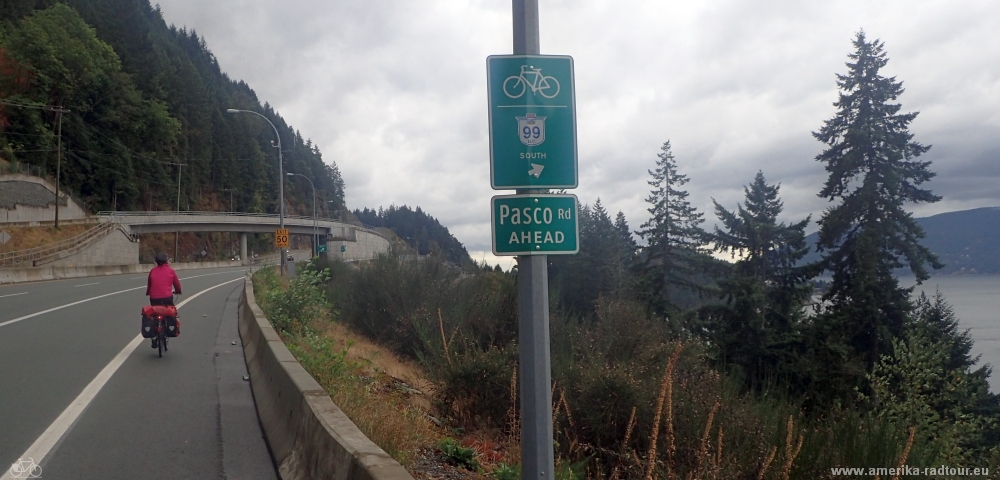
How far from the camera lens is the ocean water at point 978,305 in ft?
139

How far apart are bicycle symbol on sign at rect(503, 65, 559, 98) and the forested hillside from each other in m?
66.7

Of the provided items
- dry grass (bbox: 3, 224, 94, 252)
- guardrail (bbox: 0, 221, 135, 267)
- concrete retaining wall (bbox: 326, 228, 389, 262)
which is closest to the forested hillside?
dry grass (bbox: 3, 224, 94, 252)

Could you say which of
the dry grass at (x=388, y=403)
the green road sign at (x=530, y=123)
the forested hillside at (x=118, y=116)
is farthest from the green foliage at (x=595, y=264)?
the forested hillside at (x=118, y=116)

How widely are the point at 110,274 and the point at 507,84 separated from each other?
4976 centimetres

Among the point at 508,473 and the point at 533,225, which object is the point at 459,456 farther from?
the point at 533,225

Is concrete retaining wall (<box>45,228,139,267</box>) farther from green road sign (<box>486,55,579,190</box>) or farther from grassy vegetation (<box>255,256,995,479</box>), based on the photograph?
green road sign (<box>486,55,579,190</box>)

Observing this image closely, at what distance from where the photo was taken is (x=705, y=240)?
4750cm

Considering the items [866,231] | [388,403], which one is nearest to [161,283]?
[388,403]

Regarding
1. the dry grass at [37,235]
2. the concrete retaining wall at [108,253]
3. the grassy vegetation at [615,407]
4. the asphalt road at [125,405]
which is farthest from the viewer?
the concrete retaining wall at [108,253]

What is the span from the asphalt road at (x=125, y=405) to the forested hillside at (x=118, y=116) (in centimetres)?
5499

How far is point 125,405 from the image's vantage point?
8.80 meters

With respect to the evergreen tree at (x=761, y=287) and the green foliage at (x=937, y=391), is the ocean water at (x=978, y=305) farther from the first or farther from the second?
the evergreen tree at (x=761, y=287)

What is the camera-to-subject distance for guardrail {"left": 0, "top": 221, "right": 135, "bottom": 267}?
46775mm

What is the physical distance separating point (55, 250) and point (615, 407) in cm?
5511
